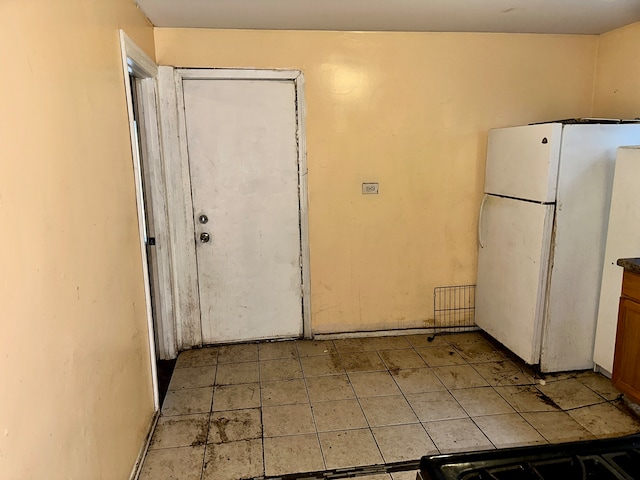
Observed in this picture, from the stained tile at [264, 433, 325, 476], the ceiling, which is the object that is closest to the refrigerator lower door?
the ceiling

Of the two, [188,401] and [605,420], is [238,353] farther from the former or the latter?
[605,420]

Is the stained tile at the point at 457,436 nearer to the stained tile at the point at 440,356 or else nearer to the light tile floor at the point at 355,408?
the light tile floor at the point at 355,408

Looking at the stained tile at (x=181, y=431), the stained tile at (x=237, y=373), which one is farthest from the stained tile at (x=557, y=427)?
the stained tile at (x=181, y=431)

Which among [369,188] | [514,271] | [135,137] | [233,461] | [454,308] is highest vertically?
[135,137]

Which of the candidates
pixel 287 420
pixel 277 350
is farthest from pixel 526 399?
pixel 277 350

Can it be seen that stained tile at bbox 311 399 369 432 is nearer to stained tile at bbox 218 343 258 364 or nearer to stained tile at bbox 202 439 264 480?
stained tile at bbox 202 439 264 480

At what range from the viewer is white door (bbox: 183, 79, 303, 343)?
10.4 feet

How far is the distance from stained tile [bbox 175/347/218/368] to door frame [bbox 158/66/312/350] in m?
0.07

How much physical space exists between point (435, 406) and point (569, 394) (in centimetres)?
86

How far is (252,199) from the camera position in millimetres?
3305

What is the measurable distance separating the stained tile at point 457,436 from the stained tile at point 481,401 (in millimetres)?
128

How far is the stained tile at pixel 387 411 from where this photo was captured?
97.6 inches

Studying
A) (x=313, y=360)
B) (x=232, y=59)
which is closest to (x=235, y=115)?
(x=232, y=59)

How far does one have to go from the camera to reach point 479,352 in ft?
10.9
